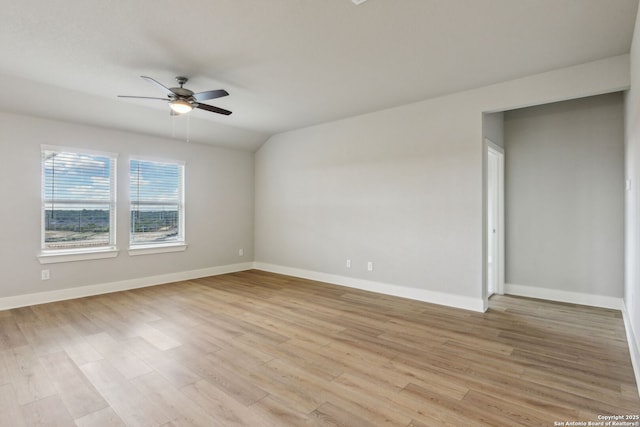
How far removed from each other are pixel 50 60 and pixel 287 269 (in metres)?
4.53

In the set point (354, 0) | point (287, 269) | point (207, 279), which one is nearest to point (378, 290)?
point (287, 269)

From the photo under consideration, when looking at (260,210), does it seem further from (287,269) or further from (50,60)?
(50,60)

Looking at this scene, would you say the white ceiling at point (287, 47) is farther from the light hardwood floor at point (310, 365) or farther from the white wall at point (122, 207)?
the light hardwood floor at point (310, 365)

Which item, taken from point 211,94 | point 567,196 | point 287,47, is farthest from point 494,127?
point 211,94

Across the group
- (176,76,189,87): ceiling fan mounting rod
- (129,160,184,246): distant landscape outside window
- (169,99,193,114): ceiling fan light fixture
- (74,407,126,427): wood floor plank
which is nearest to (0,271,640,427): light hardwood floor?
(74,407,126,427): wood floor plank

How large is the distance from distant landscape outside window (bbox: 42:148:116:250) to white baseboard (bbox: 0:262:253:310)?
62 cm

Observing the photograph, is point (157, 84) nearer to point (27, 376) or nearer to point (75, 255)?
point (27, 376)

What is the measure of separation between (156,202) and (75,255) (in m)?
1.40

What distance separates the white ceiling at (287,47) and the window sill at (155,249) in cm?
208

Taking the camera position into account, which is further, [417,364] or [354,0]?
[417,364]

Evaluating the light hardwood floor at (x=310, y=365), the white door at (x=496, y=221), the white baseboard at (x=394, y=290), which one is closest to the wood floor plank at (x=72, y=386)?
the light hardwood floor at (x=310, y=365)

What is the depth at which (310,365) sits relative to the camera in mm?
2668

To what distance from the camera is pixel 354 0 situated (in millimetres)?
2252

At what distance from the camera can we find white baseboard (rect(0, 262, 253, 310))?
165 inches
